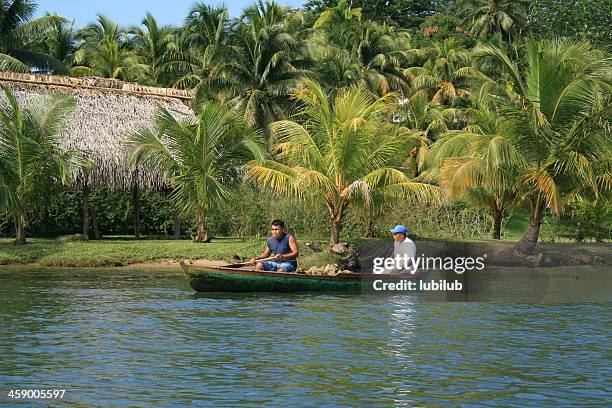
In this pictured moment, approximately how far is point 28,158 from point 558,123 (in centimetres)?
1246

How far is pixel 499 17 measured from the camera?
52.1m

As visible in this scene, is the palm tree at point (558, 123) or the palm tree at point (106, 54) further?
the palm tree at point (106, 54)

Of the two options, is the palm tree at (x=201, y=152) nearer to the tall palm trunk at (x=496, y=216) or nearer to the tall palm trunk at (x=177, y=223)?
the tall palm trunk at (x=177, y=223)

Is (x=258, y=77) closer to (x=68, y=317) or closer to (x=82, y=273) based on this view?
(x=82, y=273)

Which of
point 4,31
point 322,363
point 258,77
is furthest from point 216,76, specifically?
point 322,363

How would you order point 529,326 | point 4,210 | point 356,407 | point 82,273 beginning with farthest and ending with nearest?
1. point 4,210
2. point 82,273
3. point 529,326
4. point 356,407

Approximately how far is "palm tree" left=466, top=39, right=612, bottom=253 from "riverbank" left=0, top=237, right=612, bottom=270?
1.78 m

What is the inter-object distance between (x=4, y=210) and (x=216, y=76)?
49.2 ft

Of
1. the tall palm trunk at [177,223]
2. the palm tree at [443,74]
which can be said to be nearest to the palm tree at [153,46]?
the palm tree at [443,74]

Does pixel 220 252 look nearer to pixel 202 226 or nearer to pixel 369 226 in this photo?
pixel 202 226

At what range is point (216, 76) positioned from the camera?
3678cm

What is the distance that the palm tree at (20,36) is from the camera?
3438 cm

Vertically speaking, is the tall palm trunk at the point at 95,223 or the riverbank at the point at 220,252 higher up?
the tall palm trunk at the point at 95,223

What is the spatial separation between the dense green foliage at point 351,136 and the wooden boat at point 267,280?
5586 millimetres
